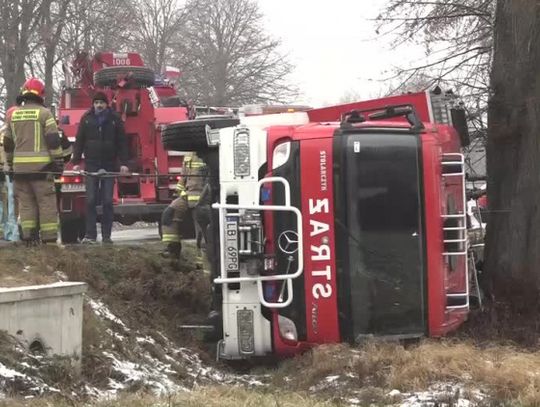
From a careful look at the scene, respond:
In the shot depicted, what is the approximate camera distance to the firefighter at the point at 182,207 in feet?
29.4

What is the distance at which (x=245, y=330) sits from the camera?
5.78 metres

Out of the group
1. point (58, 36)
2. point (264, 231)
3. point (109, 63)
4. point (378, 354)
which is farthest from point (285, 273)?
point (58, 36)

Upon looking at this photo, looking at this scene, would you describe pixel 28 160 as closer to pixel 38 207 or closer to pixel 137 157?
pixel 38 207

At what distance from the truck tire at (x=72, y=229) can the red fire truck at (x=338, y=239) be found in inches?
286

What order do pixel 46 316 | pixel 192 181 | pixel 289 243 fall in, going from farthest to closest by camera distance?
1. pixel 192 181
2. pixel 289 243
3. pixel 46 316

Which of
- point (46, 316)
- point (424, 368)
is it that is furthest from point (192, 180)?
point (424, 368)

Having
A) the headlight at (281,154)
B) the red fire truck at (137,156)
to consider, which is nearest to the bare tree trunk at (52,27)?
the red fire truck at (137,156)

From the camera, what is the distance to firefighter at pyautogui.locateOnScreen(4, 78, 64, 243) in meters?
7.79

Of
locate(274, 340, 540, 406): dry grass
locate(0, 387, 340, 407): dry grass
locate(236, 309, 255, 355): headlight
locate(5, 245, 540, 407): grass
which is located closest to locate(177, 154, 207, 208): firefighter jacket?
locate(5, 245, 540, 407): grass

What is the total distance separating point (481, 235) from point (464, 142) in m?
1.04

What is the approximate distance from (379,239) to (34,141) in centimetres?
405

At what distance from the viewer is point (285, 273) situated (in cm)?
564

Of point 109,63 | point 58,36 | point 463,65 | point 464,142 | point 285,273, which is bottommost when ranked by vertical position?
point 285,273

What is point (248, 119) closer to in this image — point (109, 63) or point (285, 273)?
point (285, 273)
